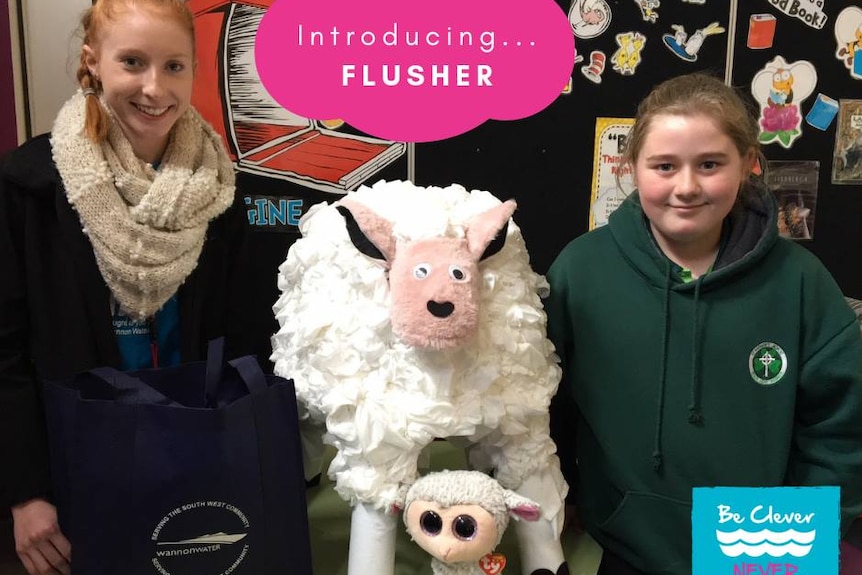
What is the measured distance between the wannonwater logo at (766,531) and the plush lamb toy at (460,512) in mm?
191

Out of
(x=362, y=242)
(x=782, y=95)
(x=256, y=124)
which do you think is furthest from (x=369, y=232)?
(x=782, y=95)

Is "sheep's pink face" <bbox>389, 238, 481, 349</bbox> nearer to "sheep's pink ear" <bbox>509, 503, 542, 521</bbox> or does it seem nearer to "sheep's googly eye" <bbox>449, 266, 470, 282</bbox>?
"sheep's googly eye" <bbox>449, 266, 470, 282</bbox>

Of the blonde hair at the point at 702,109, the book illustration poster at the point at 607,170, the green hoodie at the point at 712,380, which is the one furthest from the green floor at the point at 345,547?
the book illustration poster at the point at 607,170

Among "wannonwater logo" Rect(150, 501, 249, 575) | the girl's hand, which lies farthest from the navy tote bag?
the girl's hand

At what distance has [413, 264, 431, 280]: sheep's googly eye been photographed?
0.85 meters

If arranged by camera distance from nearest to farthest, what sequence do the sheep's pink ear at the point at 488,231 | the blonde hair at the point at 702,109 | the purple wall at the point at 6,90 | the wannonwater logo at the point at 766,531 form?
the wannonwater logo at the point at 766,531
the sheep's pink ear at the point at 488,231
the blonde hair at the point at 702,109
the purple wall at the point at 6,90

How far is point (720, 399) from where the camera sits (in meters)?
1.02

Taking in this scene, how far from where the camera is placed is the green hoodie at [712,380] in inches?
40.0

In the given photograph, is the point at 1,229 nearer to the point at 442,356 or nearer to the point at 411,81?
the point at 442,356

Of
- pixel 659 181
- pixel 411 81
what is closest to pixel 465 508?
pixel 659 181

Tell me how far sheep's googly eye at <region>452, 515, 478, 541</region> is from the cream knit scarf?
52 cm

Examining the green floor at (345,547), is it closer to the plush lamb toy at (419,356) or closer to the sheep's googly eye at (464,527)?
the plush lamb toy at (419,356)

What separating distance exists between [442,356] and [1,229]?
2.05 feet

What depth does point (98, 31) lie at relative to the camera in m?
1.00
